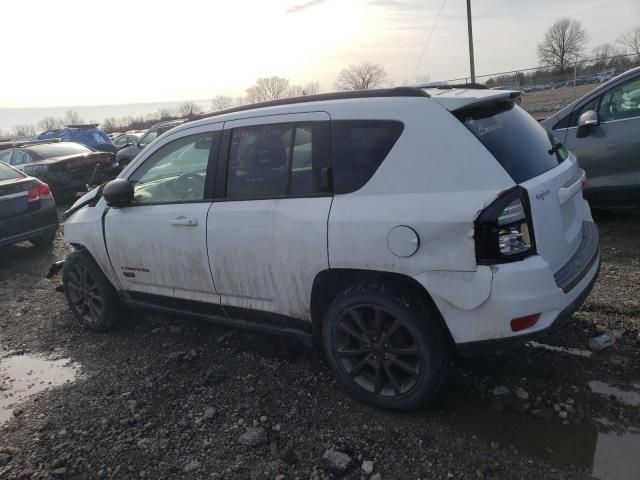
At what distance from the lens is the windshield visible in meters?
11.9

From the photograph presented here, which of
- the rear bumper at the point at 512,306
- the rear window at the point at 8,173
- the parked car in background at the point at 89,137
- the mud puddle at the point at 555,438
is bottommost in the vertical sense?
the mud puddle at the point at 555,438

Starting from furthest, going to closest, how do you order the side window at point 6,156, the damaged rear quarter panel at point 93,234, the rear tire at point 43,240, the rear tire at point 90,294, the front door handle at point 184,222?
the side window at point 6,156
the rear tire at point 43,240
the rear tire at point 90,294
the damaged rear quarter panel at point 93,234
the front door handle at point 184,222

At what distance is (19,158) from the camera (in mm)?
12156

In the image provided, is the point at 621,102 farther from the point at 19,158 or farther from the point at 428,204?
the point at 19,158

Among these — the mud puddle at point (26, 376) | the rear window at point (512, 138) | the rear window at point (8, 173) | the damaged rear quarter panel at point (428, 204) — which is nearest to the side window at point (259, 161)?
the damaged rear quarter panel at point (428, 204)

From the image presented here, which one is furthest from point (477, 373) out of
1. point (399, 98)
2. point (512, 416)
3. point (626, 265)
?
A: point (626, 265)

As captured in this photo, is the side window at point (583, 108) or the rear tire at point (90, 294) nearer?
the rear tire at point (90, 294)

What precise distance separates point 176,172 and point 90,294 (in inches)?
62.4

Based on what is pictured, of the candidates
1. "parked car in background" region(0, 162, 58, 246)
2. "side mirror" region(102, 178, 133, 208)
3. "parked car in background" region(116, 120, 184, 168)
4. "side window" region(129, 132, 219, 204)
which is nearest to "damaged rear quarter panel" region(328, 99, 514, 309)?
"side window" region(129, 132, 219, 204)

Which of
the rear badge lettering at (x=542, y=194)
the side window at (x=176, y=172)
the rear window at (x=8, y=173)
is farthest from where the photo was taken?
the rear window at (x=8, y=173)

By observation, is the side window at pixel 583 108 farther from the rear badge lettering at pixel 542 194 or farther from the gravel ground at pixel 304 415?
the rear badge lettering at pixel 542 194

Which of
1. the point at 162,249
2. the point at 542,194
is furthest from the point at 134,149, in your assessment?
the point at 542,194

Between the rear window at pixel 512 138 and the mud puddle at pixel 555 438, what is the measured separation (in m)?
1.35

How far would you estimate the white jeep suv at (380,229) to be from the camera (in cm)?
251
